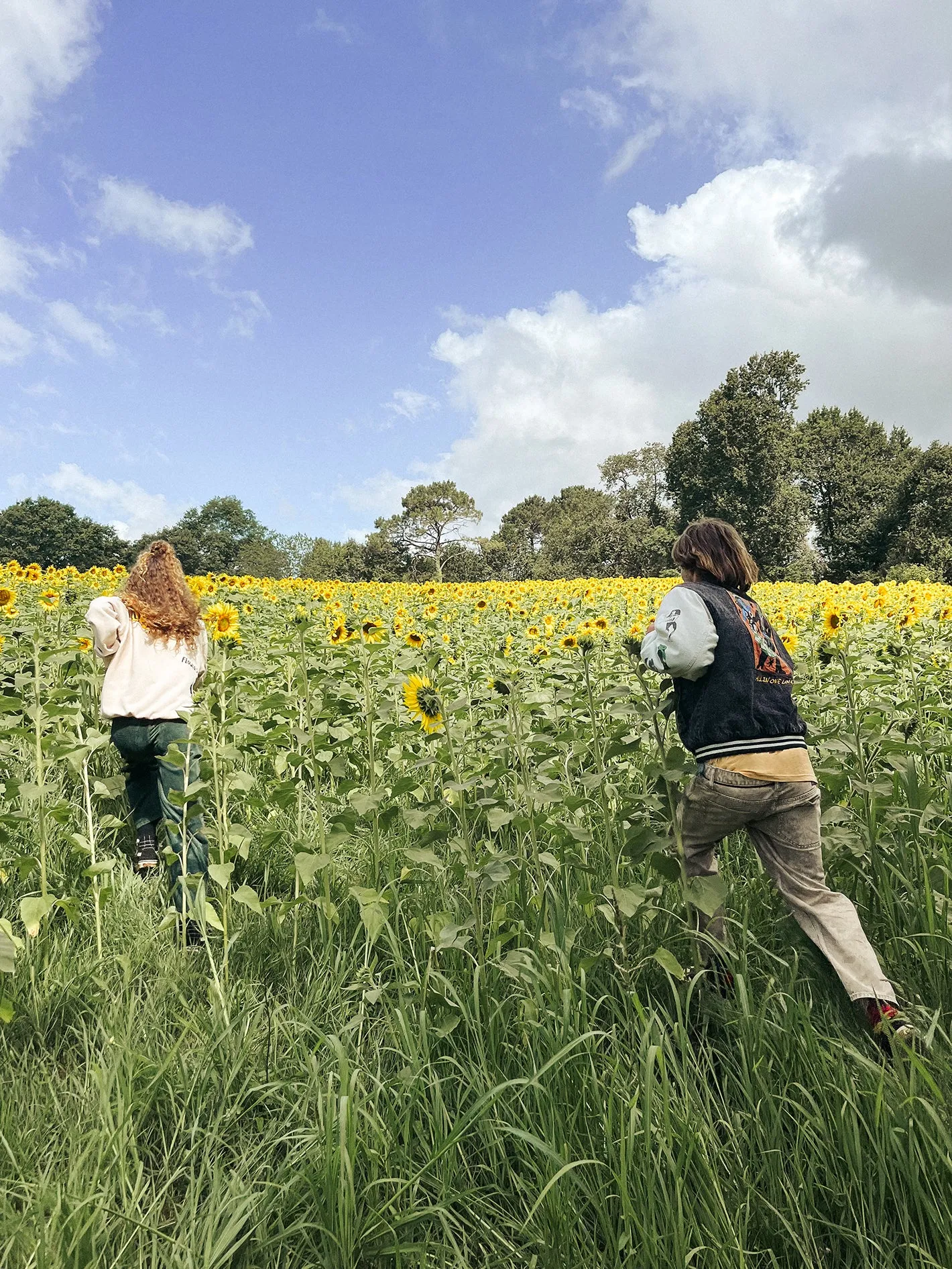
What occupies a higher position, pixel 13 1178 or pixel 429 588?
pixel 429 588

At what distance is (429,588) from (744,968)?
420 inches

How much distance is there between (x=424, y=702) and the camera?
2.93 metres

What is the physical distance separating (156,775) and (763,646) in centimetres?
321

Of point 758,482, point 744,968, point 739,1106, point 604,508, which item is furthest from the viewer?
point 604,508

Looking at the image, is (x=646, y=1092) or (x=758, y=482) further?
(x=758, y=482)

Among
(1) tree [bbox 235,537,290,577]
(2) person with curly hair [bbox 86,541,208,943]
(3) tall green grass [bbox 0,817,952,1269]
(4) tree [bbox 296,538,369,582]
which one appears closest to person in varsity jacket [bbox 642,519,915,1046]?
(3) tall green grass [bbox 0,817,952,1269]

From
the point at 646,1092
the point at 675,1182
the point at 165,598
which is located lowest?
the point at 675,1182

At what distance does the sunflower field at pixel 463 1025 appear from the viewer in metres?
1.82

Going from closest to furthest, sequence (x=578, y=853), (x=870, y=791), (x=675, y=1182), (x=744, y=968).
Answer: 1. (x=675, y=1182)
2. (x=744, y=968)
3. (x=870, y=791)
4. (x=578, y=853)

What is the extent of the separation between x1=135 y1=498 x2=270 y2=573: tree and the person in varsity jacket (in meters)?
65.1

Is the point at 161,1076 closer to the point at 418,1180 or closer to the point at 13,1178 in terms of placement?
the point at 13,1178

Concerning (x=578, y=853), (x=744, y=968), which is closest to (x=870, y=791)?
(x=744, y=968)

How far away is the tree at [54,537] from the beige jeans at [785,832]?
59.7m

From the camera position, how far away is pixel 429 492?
6384 cm
